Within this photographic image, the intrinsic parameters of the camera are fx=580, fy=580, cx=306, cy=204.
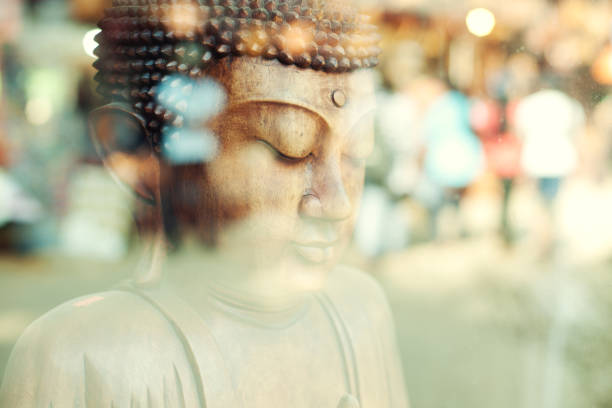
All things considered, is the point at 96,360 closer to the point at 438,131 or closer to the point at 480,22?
the point at 480,22

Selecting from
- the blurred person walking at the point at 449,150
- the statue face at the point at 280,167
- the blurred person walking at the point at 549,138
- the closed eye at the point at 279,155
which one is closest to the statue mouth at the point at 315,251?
the statue face at the point at 280,167

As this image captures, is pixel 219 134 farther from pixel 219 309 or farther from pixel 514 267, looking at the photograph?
pixel 514 267

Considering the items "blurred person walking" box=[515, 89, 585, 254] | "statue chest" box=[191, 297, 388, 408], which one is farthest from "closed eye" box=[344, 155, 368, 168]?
"blurred person walking" box=[515, 89, 585, 254]

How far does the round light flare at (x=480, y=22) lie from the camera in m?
1.54

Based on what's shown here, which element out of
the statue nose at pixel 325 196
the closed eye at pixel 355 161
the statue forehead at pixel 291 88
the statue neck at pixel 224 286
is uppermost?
the statue forehead at pixel 291 88

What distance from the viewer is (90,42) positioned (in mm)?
986

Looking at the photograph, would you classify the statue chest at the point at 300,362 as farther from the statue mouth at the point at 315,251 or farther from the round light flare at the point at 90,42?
the round light flare at the point at 90,42

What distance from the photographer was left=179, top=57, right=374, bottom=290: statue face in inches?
30.2

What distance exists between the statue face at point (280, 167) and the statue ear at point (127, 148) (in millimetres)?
96

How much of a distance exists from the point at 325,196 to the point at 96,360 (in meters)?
0.37

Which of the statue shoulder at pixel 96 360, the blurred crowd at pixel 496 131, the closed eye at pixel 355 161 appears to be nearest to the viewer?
the statue shoulder at pixel 96 360

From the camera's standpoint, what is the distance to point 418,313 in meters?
2.16

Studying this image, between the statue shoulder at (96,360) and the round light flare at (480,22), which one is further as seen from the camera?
the round light flare at (480,22)

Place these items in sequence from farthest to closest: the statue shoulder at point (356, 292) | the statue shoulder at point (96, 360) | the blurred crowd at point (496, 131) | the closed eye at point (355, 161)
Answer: the blurred crowd at point (496, 131), the statue shoulder at point (356, 292), the closed eye at point (355, 161), the statue shoulder at point (96, 360)
